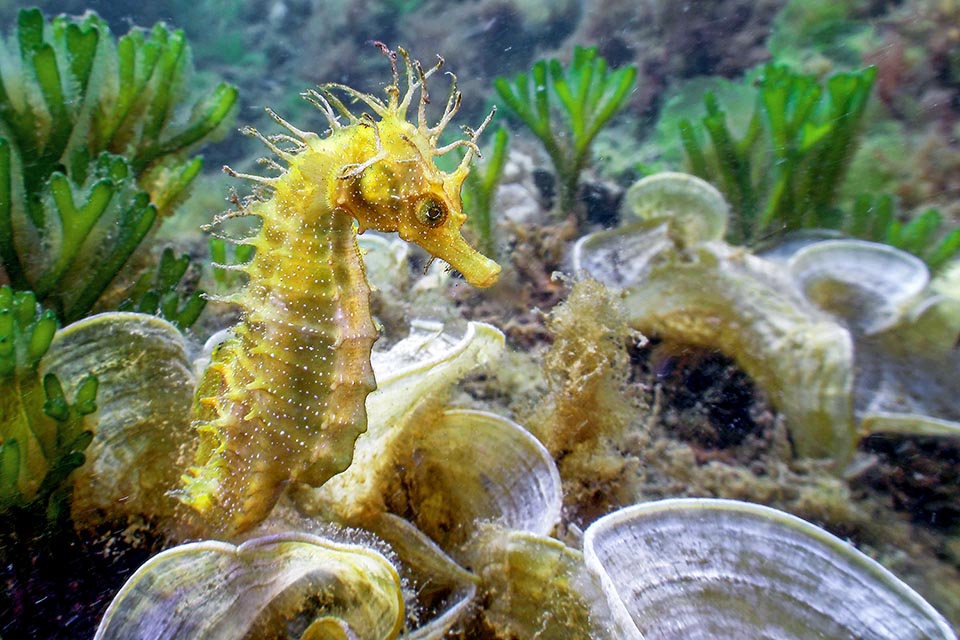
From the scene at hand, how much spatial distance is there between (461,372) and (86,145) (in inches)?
94.8

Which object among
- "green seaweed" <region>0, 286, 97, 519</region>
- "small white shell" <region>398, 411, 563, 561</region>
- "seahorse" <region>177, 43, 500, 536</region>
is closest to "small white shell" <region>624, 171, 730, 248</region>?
"small white shell" <region>398, 411, 563, 561</region>

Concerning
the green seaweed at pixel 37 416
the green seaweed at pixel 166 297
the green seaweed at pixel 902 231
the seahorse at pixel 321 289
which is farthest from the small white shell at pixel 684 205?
the green seaweed at pixel 37 416

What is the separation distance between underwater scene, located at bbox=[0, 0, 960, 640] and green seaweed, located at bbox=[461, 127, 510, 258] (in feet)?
0.10

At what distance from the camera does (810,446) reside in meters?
2.72

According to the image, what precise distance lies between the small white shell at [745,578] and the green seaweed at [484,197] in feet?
7.85

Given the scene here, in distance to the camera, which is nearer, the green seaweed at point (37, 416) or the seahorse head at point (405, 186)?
the seahorse head at point (405, 186)

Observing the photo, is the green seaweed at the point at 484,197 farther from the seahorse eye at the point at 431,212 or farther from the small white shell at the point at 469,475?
the seahorse eye at the point at 431,212

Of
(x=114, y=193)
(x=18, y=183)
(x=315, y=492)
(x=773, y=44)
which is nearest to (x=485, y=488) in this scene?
(x=315, y=492)

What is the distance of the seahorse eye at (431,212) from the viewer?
1461 mm

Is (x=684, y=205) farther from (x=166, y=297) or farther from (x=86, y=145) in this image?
(x=86, y=145)

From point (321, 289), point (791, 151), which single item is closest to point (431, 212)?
point (321, 289)

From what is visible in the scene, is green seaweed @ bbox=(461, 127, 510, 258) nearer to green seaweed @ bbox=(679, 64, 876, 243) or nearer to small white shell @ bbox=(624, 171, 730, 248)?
small white shell @ bbox=(624, 171, 730, 248)

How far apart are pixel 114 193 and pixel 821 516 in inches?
140

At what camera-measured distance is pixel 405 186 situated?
1.45m
